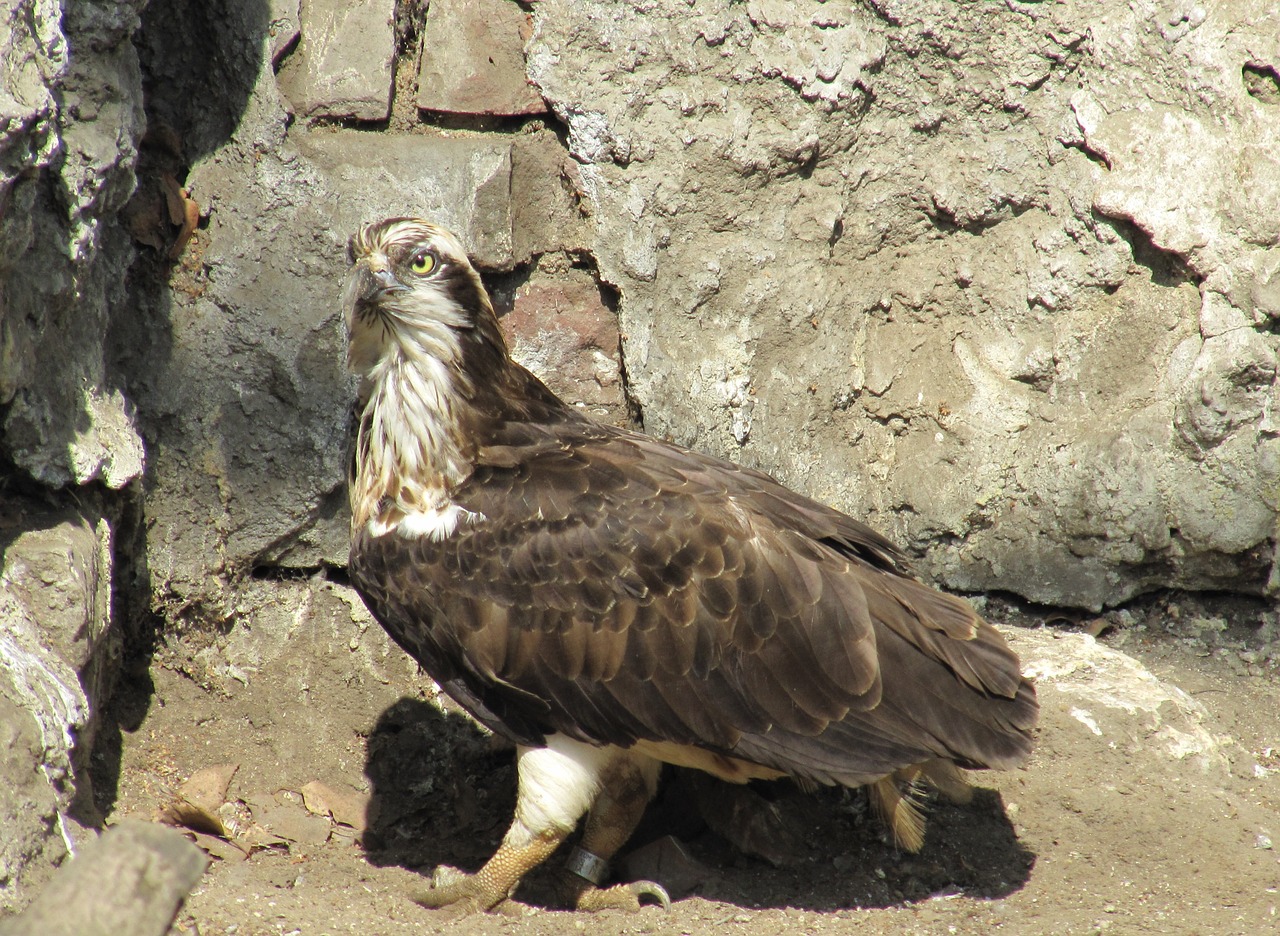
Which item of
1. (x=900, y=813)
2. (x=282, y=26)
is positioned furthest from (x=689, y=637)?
(x=282, y=26)

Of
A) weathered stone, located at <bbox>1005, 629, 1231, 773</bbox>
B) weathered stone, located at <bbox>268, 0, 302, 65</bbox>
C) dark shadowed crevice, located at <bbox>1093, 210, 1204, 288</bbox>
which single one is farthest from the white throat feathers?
dark shadowed crevice, located at <bbox>1093, 210, 1204, 288</bbox>

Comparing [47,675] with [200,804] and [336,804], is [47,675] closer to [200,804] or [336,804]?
[200,804]

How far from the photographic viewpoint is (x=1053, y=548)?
457 centimetres

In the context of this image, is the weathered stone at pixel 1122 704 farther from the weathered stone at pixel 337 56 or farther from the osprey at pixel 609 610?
the weathered stone at pixel 337 56

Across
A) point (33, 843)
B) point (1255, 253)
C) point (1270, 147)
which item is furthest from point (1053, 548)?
point (33, 843)

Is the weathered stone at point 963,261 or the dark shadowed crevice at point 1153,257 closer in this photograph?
the weathered stone at point 963,261

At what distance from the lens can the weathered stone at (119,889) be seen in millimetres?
1774

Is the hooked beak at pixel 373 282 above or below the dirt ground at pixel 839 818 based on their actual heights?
above

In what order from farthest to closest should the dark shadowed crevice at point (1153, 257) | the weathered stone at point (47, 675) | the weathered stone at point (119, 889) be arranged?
1. the dark shadowed crevice at point (1153, 257)
2. the weathered stone at point (47, 675)
3. the weathered stone at point (119, 889)

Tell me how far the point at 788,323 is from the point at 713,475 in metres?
1.01

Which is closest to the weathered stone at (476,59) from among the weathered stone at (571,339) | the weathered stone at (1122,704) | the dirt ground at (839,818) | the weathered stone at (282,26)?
the weathered stone at (282,26)

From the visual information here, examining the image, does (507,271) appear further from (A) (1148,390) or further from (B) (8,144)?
(A) (1148,390)

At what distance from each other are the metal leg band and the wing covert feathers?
0.49 m

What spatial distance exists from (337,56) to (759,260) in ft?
5.14
